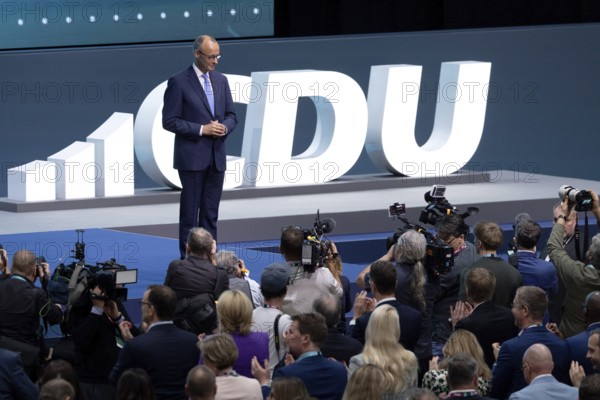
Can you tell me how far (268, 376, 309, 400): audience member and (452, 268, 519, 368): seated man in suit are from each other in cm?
152

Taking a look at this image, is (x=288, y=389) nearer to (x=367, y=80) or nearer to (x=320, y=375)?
(x=320, y=375)

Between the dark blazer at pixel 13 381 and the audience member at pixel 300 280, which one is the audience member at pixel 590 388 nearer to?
the audience member at pixel 300 280

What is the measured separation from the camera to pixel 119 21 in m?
13.9

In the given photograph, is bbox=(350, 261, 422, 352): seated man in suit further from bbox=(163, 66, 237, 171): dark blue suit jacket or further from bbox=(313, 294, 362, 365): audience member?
bbox=(163, 66, 237, 171): dark blue suit jacket

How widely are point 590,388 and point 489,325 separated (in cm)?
138

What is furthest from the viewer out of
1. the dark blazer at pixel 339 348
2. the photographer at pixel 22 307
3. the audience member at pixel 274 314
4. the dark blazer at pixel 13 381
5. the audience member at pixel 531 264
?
the audience member at pixel 531 264

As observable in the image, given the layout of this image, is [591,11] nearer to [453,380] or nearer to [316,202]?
[316,202]

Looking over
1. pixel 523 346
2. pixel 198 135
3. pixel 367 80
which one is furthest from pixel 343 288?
pixel 367 80

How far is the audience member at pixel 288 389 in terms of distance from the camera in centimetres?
465

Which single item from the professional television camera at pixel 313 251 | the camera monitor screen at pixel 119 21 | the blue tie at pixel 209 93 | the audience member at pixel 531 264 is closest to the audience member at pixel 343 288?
the professional television camera at pixel 313 251

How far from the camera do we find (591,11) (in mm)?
17000

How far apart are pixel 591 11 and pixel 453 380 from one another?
Result: 12.9 metres

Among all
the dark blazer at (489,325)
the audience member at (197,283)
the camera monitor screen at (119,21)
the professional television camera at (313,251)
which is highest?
the camera monitor screen at (119,21)

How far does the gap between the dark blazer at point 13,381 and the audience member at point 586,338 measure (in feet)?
7.82
